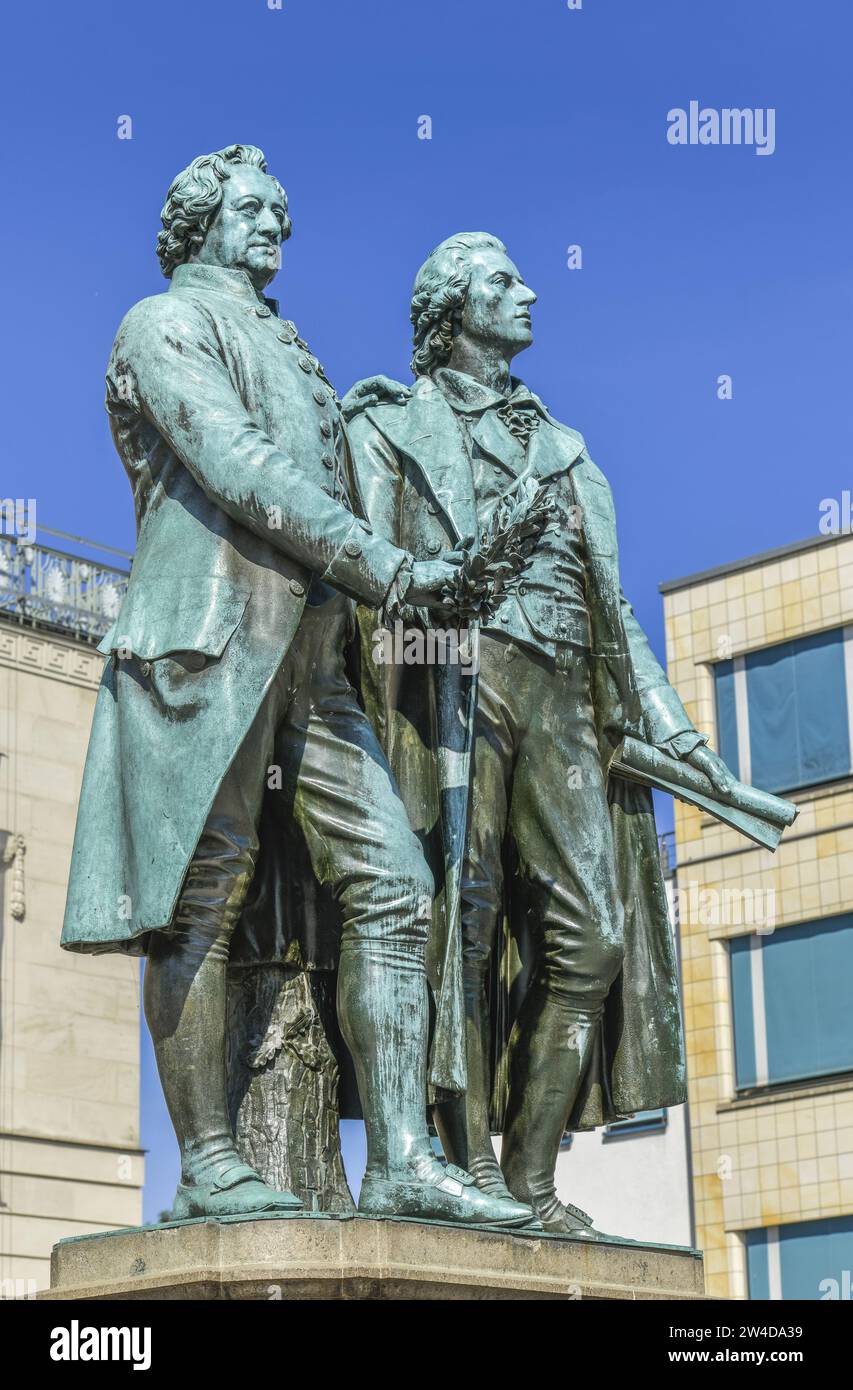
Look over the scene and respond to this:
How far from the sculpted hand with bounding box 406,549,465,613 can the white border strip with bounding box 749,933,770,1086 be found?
30738 mm

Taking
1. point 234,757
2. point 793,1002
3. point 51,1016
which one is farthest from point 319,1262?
point 51,1016

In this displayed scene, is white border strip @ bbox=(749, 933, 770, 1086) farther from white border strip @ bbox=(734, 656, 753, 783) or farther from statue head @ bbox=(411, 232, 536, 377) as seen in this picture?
statue head @ bbox=(411, 232, 536, 377)

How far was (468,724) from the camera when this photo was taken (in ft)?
31.8

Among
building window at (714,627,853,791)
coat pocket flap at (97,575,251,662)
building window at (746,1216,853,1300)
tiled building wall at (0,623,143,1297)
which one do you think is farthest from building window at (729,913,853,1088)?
coat pocket flap at (97,575,251,662)

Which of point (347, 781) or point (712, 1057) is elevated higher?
point (712, 1057)

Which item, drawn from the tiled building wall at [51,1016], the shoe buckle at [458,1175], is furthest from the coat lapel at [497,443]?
the tiled building wall at [51,1016]

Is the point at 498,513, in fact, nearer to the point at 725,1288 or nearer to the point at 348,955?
the point at 348,955

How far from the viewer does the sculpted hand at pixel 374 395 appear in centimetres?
1047

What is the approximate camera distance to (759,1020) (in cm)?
3862

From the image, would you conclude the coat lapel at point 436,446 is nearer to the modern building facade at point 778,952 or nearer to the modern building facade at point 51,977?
the modern building facade at point 778,952

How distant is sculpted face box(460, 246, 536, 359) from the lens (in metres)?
10.5
